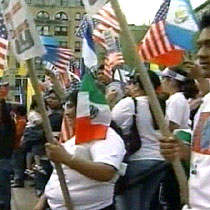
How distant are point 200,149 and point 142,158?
12.0ft

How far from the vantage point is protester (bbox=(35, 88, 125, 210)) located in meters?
4.58

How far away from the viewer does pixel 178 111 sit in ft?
22.8

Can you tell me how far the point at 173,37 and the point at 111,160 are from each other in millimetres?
2617

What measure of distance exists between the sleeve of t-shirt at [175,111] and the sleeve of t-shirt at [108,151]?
6.65ft

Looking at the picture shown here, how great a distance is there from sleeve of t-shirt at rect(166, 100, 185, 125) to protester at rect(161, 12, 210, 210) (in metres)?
3.04


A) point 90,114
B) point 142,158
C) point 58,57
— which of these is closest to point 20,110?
point 58,57

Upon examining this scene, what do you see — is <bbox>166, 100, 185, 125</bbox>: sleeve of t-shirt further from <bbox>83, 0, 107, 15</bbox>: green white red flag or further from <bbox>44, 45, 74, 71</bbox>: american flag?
<bbox>44, 45, 74, 71</bbox>: american flag

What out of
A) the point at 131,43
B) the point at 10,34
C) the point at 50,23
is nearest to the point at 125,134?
the point at 10,34

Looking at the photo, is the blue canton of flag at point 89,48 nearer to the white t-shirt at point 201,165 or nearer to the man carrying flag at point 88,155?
the man carrying flag at point 88,155

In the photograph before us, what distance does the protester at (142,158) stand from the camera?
7.11m

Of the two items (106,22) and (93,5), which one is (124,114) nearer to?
(93,5)

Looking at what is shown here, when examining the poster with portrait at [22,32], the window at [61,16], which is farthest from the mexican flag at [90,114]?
the window at [61,16]

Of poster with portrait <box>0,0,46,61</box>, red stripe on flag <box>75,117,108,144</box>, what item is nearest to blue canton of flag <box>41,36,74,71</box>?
red stripe on flag <box>75,117,108,144</box>

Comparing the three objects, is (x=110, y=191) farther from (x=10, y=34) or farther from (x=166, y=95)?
(x=166, y=95)
